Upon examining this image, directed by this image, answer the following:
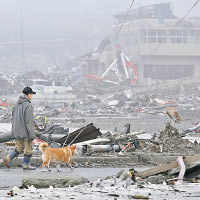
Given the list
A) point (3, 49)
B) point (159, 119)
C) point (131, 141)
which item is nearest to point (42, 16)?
point (3, 49)

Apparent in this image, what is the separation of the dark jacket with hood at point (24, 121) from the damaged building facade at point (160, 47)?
57.2 m

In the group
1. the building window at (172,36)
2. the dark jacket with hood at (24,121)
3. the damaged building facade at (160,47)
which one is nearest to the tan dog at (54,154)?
the dark jacket with hood at (24,121)

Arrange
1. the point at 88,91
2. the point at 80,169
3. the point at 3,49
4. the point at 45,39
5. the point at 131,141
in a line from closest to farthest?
the point at 80,169 → the point at 131,141 → the point at 88,91 → the point at 3,49 → the point at 45,39

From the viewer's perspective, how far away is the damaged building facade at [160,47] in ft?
240

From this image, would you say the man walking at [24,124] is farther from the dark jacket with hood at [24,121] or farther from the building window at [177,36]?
the building window at [177,36]

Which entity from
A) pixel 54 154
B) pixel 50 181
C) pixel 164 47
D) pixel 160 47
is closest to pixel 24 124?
pixel 54 154

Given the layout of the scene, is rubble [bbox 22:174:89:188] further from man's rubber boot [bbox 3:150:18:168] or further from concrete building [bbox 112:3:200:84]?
concrete building [bbox 112:3:200:84]

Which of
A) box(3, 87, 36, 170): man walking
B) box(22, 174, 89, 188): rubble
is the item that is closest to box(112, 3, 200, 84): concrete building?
box(3, 87, 36, 170): man walking

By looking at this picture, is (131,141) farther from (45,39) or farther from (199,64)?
(45,39)

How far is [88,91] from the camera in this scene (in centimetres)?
5219

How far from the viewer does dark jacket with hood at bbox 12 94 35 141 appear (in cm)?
1094

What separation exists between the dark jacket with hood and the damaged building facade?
188 feet

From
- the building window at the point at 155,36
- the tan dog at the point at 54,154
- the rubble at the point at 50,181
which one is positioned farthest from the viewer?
the building window at the point at 155,36

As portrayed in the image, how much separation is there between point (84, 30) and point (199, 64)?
317 ft
